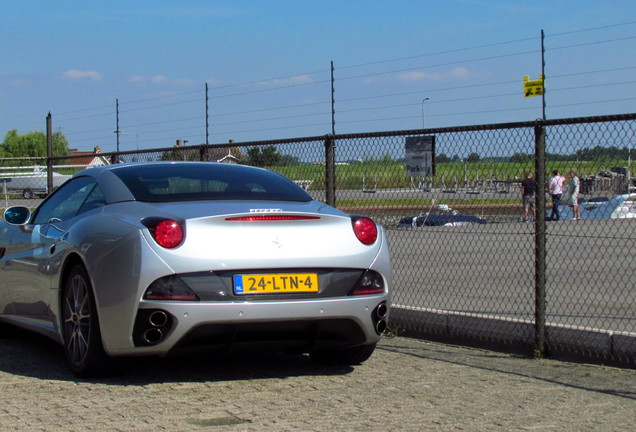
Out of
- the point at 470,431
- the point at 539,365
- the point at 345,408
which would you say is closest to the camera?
the point at 470,431

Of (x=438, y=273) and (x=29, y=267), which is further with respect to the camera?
(x=438, y=273)

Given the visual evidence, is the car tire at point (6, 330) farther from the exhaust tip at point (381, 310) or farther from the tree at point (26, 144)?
the tree at point (26, 144)

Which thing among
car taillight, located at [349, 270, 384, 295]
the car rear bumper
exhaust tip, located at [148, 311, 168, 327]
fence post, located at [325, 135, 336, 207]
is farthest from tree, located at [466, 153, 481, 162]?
exhaust tip, located at [148, 311, 168, 327]

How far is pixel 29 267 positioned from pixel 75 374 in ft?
3.44

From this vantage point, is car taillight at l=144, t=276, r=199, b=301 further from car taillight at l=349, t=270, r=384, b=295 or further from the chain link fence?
the chain link fence

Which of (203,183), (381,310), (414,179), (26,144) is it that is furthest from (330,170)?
(26,144)

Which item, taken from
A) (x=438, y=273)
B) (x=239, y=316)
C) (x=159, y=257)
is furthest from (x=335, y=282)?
(x=438, y=273)

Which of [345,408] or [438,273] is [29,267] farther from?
[438,273]

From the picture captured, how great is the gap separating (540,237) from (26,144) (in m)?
101

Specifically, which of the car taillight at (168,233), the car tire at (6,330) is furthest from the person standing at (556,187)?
the car tire at (6,330)

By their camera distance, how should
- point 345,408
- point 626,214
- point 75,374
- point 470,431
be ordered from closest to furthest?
point 470,431
point 345,408
point 75,374
point 626,214

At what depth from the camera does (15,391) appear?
216 inches

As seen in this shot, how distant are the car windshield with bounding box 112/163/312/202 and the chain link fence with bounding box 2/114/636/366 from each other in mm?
1524

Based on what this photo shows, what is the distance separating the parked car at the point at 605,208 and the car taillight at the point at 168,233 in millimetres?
2770
